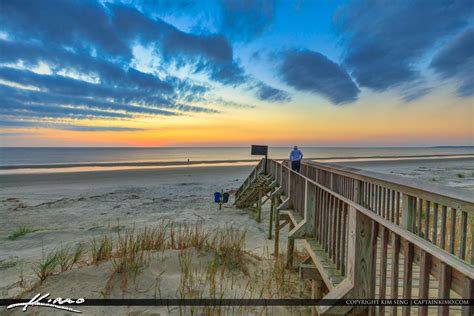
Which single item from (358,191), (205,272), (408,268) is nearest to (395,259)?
(408,268)

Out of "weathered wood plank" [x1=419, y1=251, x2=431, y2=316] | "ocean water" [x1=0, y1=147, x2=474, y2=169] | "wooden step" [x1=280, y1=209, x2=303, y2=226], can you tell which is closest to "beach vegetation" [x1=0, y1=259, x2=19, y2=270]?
"wooden step" [x1=280, y1=209, x2=303, y2=226]

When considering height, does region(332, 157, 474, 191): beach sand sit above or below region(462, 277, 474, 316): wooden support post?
below

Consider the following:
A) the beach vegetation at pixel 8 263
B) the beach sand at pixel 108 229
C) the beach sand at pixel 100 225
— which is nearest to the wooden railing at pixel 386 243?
the beach sand at pixel 108 229

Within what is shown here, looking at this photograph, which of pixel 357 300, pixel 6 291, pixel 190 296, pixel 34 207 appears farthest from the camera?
pixel 34 207

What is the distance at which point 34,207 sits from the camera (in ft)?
45.4

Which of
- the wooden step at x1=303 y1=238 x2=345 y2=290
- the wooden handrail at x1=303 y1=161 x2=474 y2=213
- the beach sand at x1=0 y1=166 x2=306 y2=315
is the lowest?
the beach sand at x1=0 y1=166 x2=306 y2=315

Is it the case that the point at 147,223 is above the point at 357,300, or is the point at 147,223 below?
below

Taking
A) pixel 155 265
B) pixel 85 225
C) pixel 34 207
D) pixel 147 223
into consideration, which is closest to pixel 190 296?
pixel 155 265

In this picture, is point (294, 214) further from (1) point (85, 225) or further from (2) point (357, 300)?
(1) point (85, 225)

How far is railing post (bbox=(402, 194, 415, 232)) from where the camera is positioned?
140 inches

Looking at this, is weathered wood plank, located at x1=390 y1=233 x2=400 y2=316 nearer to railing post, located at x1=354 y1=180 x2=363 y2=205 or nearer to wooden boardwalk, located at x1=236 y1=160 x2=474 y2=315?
wooden boardwalk, located at x1=236 y1=160 x2=474 y2=315

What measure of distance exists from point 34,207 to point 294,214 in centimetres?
1438

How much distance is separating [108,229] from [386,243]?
9752mm

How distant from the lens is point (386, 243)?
7.23 feet
